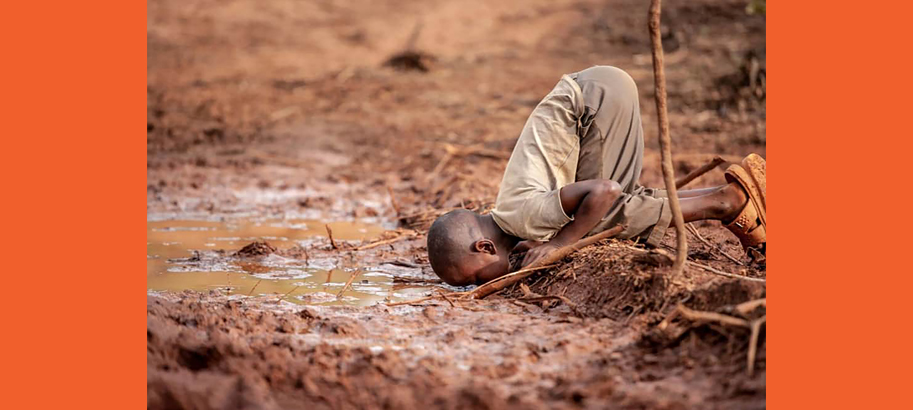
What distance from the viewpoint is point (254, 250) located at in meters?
5.68

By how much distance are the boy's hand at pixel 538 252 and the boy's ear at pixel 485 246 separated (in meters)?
0.17

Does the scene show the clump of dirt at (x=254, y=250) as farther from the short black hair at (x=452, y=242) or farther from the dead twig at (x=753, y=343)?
the dead twig at (x=753, y=343)

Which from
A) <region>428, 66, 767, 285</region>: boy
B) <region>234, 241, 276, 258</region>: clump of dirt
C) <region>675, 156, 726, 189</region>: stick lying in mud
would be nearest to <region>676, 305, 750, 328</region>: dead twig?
<region>428, 66, 767, 285</region>: boy

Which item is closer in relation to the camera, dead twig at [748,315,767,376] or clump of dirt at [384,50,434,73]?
dead twig at [748,315,767,376]

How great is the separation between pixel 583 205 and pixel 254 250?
2.33 meters

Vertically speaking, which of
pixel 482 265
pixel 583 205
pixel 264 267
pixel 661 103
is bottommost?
pixel 264 267

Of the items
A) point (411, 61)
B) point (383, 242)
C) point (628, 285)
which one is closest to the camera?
point (628, 285)

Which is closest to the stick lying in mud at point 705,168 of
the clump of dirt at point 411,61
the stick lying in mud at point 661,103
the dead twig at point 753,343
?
the stick lying in mud at point 661,103

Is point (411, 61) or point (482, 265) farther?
point (411, 61)

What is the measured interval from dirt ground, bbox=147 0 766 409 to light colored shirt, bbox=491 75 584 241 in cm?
32

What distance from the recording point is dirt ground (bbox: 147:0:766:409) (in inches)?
122

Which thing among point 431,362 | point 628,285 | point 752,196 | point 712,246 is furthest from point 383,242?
point 431,362

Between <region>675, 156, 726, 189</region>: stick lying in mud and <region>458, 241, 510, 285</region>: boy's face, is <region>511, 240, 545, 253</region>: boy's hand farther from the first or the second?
<region>675, 156, 726, 189</region>: stick lying in mud

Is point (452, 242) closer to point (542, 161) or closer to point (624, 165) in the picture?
point (542, 161)
